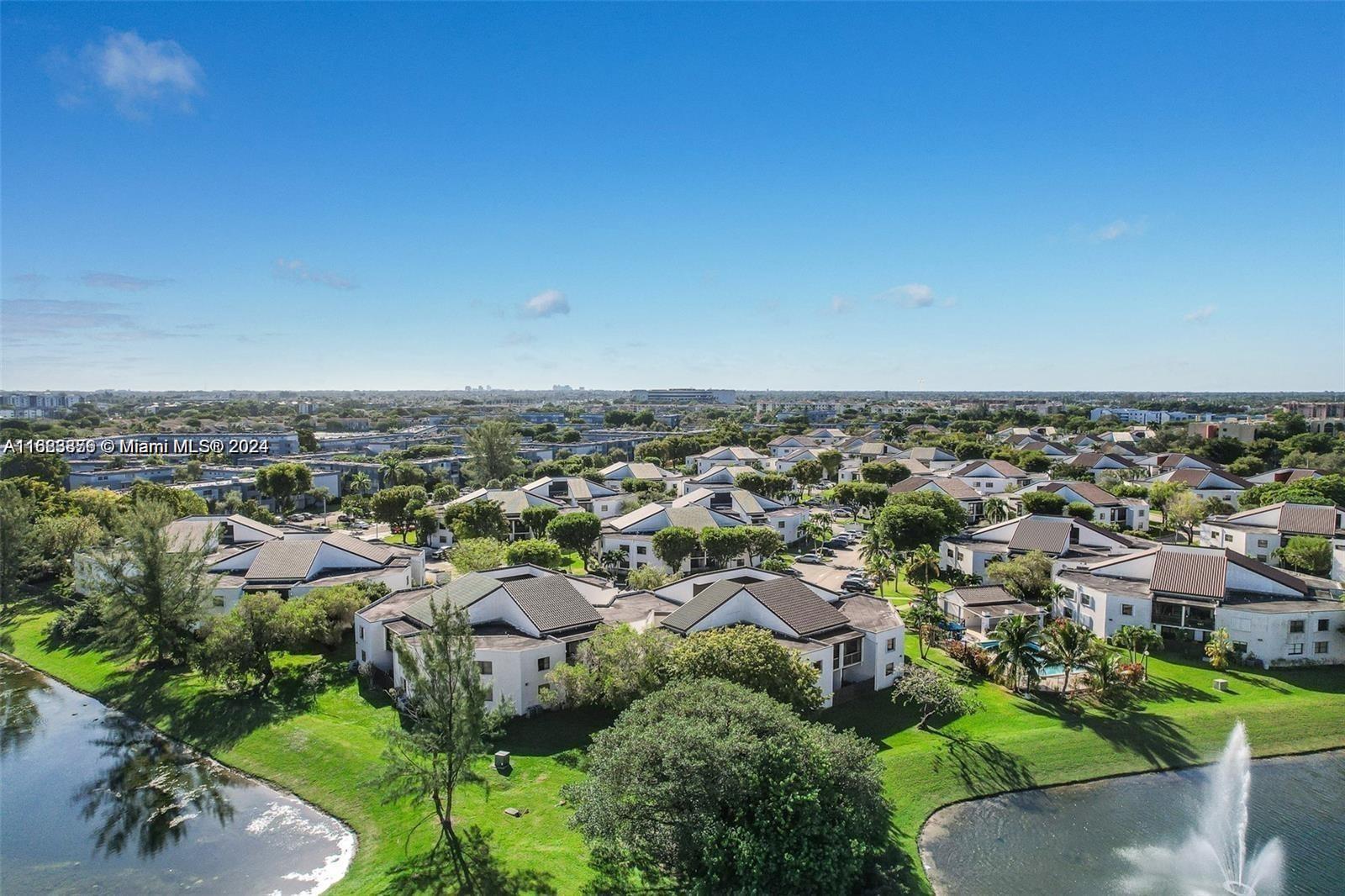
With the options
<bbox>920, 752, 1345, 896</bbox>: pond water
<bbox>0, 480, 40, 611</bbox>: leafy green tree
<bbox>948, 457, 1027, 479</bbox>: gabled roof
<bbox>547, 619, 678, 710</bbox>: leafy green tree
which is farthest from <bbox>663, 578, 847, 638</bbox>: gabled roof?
<bbox>948, 457, 1027, 479</bbox>: gabled roof

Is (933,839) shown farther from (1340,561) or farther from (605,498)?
(605,498)

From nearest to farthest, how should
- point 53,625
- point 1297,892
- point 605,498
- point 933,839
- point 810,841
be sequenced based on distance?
point 810,841, point 1297,892, point 933,839, point 53,625, point 605,498

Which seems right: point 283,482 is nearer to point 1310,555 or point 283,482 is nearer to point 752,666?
point 752,666

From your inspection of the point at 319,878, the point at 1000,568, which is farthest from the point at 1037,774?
the point at 319,878

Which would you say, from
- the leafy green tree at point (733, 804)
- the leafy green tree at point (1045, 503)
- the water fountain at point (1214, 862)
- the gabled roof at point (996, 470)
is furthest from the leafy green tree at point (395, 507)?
the gabled roof at point (996, 470)

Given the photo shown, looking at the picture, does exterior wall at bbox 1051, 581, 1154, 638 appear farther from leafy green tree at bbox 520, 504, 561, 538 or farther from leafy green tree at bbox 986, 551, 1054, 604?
leafy green tree at bbox 520, 504, 561, 538

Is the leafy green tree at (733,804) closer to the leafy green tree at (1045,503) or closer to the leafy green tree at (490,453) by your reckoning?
the leafy green tree at (1045,503)

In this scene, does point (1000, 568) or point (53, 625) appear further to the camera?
point (1000, 568)
